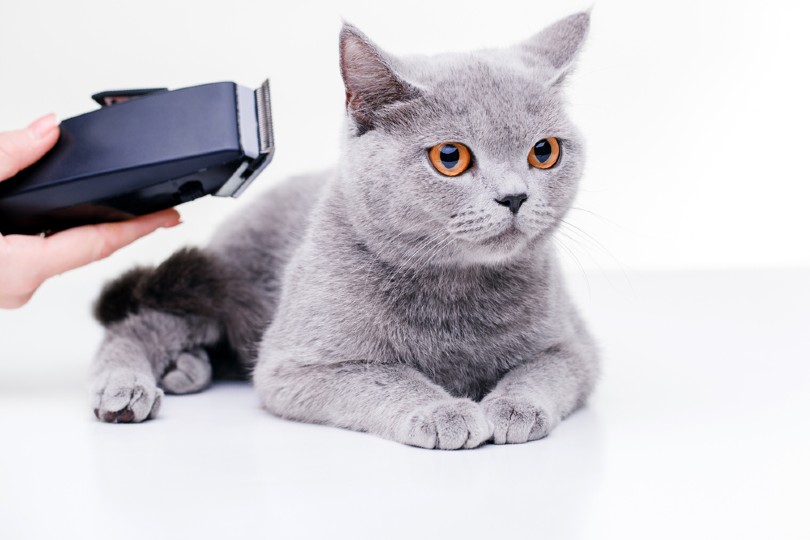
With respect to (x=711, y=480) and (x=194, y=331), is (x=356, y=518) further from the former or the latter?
(x=194, y=331)

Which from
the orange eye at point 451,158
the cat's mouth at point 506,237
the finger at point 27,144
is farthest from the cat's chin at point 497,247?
the finger at point 27,144

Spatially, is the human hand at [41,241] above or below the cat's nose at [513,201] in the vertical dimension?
below

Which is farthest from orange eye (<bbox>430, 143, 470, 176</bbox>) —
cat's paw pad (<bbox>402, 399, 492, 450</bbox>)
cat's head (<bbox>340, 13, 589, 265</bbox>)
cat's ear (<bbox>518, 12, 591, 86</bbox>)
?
cat's paw pad (<bbox>402, 399, 492, 450</bbox>)

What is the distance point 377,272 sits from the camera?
4.89 ft

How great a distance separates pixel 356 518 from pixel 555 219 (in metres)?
0.59

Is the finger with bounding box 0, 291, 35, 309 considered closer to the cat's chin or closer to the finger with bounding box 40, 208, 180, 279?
the finger with bounding box 40, 208, 180, 279

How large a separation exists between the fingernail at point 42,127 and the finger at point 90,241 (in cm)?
21

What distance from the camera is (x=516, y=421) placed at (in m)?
1.34

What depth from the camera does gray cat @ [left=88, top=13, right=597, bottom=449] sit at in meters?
1.33

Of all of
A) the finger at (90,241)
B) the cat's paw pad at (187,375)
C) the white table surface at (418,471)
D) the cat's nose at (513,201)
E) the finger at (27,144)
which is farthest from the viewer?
the cat's paw pad at (187,375)

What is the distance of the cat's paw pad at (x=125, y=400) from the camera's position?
58.9 inches

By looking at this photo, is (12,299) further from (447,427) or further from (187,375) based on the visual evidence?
(447,427)

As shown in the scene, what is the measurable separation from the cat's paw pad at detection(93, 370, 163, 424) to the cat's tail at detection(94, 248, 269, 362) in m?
0.31

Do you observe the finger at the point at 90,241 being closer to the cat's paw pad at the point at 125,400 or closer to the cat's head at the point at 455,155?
the cat's paw pad at the point at 125,400
